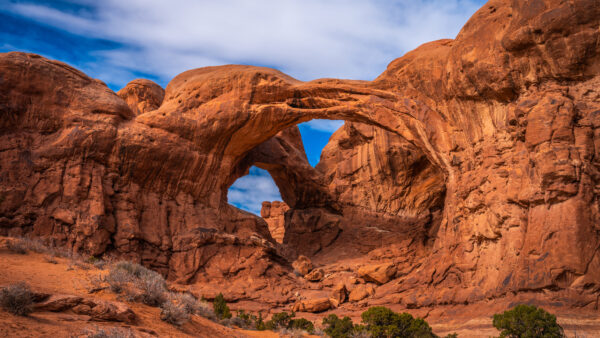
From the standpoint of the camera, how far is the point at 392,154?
86.5 feet

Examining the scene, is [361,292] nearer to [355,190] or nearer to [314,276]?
[314,276]

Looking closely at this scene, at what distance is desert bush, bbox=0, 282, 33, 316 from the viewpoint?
5793 millimetres

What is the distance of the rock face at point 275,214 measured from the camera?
33469 millimetres

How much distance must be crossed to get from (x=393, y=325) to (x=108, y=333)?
24.4 ft

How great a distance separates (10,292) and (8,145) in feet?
45.6

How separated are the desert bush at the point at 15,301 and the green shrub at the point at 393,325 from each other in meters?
7.55

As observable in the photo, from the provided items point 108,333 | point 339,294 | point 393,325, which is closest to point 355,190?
point 339,294

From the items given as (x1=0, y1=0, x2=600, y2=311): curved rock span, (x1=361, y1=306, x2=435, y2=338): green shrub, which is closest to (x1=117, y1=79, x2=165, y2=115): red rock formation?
(x1=0, y1=0, x2=600, y2=311): curved rock span

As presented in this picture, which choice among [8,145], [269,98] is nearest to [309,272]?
[269,98]

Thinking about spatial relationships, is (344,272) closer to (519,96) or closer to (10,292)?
(519,96)

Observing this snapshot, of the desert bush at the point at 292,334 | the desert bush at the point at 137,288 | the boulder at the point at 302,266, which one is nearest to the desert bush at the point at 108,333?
the desert bush at the point at 137,288

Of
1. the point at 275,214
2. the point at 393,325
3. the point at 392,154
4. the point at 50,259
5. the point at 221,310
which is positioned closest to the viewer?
the point at 50,259

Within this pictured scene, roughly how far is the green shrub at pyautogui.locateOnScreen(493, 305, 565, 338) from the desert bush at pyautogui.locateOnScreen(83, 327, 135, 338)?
23.9 feet

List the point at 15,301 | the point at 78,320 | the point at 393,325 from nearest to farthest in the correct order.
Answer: the point at 15,301 < the point at 78,320 < the point at 393,325
